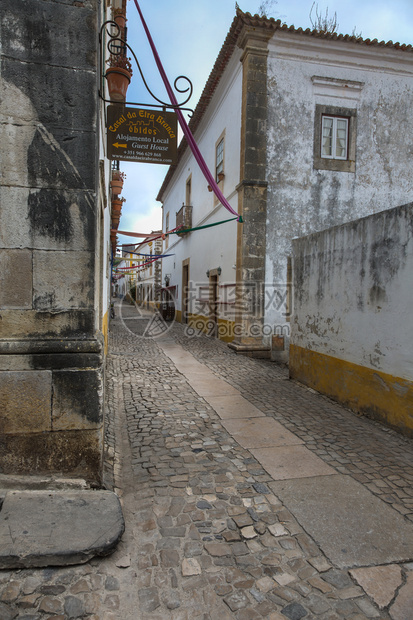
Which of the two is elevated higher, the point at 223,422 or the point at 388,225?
the point at 388,225

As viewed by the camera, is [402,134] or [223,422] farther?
[402,134]

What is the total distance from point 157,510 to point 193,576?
24.9 inches

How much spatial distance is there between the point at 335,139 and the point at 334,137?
0.18 ft

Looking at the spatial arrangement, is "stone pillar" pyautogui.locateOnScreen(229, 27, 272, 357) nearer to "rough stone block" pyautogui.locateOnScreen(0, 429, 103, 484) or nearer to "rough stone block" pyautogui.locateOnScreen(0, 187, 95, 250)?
"rough stone block" pyautogui.locateOnScreen(0, 429, 103, 484)

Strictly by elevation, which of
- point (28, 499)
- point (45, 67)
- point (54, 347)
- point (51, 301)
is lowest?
point (28, 499)

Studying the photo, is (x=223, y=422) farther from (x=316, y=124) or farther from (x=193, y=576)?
(x=316, y=124)

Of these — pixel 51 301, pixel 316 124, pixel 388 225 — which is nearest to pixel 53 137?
pixel 51 301

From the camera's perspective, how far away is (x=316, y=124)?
9250 mm

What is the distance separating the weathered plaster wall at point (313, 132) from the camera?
9016 mm

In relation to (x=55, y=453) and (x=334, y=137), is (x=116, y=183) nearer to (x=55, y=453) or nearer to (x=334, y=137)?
(x=334, y=137)

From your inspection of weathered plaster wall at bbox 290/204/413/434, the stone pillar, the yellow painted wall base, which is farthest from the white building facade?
the yellow painted wall base

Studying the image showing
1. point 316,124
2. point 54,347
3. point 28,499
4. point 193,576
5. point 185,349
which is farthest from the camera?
point 185,349

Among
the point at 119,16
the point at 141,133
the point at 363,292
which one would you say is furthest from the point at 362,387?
the point at 119,16

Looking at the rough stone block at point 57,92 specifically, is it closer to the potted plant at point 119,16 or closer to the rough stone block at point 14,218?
the rough stone block at point 14,218
